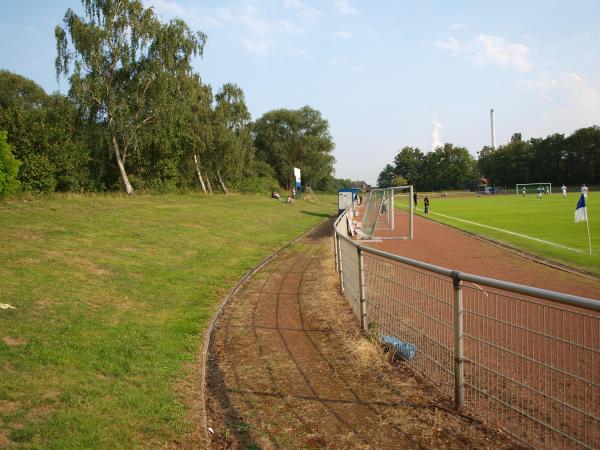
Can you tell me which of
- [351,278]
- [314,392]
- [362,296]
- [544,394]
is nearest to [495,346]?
[544,394]

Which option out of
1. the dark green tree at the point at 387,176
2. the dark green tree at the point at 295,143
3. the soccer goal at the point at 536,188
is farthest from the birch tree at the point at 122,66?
the dark green tree at the point at 387,176

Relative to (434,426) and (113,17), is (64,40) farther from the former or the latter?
(434,426)

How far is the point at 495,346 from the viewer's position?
3.84 meters

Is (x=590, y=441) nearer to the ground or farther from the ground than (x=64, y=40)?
nearer to the ground

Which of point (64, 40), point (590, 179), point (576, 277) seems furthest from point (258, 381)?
point (590, 179)

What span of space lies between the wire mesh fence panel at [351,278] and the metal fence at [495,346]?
2cm

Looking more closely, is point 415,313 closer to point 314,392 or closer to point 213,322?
point 314,392

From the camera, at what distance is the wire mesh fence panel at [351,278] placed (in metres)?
7.38

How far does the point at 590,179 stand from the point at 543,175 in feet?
34.1

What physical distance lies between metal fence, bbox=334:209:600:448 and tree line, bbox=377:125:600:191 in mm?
98972

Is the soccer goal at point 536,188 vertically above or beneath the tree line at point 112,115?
beneath

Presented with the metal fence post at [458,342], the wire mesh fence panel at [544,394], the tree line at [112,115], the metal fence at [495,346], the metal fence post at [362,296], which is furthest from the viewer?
the tree line at [112,115]

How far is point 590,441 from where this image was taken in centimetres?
316

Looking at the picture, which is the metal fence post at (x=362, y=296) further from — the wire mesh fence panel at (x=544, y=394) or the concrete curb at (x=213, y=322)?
the concrete curb at (x=213, y=322)
